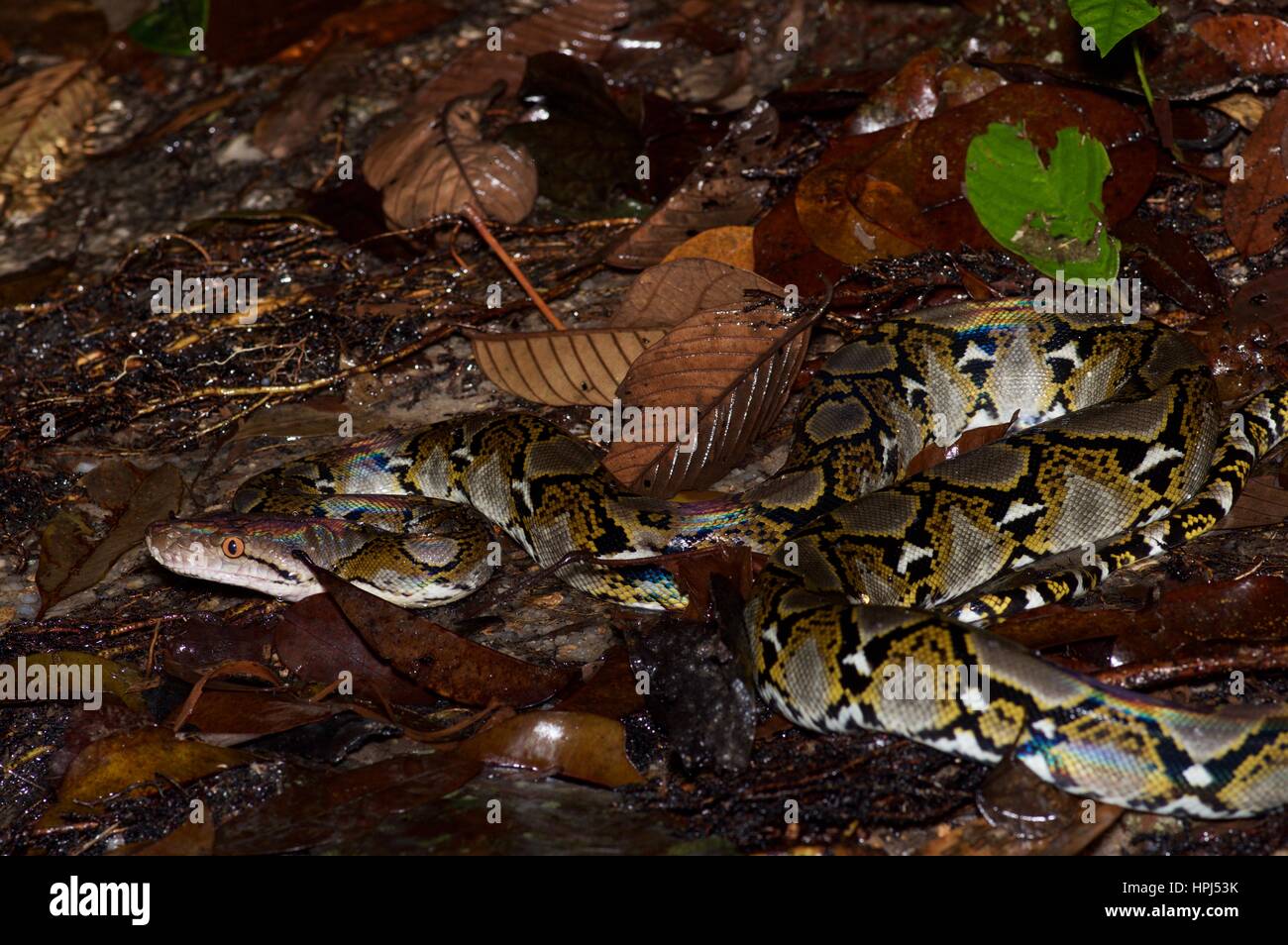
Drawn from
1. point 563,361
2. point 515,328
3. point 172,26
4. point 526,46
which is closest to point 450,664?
point 563,361

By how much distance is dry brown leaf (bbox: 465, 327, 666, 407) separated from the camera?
6.04 meters

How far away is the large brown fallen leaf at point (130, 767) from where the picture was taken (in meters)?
4.37

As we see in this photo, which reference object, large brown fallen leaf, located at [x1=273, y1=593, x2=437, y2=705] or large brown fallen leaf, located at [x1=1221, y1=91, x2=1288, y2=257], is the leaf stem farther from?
large brown fallen leaf, located at [x1=273, y1=593, x2=437, y2=705]

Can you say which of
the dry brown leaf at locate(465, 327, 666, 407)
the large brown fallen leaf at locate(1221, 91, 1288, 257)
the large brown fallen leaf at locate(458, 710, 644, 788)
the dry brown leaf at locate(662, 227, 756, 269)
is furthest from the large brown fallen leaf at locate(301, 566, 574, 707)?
the large brown fallen leaf at locate(1221, 91, 1288, 257)

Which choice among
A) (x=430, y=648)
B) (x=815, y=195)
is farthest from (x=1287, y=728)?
(x=815, y=195)

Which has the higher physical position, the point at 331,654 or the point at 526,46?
the point at 526,46

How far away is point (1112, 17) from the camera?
558 centimetres

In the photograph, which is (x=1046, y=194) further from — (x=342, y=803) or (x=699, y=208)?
(x=342, y=803)

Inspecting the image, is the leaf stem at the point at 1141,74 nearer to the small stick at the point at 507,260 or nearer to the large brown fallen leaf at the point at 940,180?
the large brown fallen leaf at the point at 940,180

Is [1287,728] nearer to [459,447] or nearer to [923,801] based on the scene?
[923,801]

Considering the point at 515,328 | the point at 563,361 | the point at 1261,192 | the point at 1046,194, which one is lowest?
the point at 563,361

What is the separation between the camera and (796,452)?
18.3ft

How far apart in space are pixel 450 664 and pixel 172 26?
6490 millimetres

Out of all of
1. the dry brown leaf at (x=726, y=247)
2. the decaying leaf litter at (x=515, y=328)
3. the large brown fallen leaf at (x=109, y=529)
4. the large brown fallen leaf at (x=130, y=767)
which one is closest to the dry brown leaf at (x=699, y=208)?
the decaying leaf litter at (x=515, y=328)
